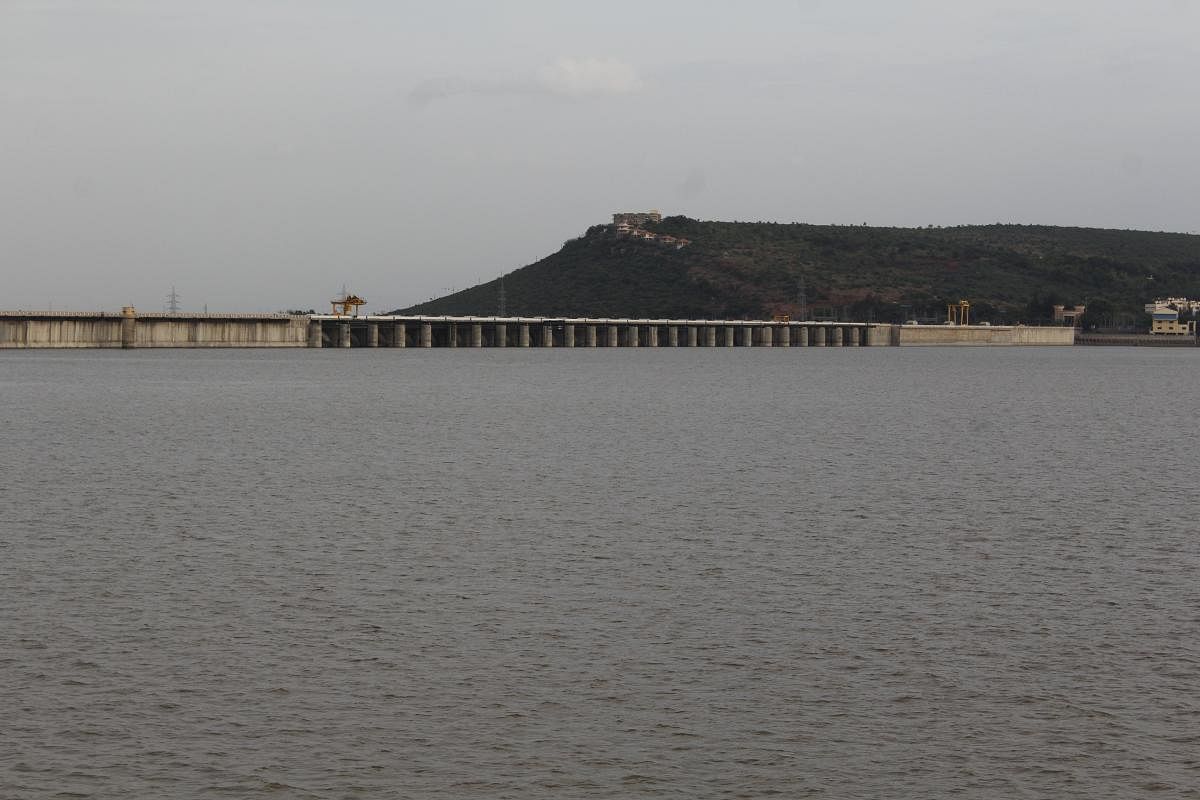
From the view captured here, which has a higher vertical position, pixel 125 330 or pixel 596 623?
pixel 125 330

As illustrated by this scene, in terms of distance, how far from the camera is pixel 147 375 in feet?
405

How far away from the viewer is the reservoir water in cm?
1616

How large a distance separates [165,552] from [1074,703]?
17.6 meters

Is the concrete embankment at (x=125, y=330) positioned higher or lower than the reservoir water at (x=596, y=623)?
higher

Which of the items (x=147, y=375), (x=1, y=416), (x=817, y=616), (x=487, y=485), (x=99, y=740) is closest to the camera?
(x=99, y=740)

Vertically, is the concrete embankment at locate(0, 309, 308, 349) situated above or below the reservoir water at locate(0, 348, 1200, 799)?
above

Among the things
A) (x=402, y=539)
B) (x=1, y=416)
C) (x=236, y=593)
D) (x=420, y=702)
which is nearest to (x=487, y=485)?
(x=402, y=539)

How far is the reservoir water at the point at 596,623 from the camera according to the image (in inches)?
636

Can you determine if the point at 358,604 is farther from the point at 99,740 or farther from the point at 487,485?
the point at 487,485

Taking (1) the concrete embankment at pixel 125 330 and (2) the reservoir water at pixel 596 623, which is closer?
(2) the reservoir water at pixel 596 623

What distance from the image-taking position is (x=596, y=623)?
2275cm

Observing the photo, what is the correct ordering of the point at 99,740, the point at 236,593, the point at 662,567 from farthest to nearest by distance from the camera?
the point at 662,567 < the point at 236,593 < the point at 99,740

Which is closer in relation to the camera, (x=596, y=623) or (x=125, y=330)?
(x=596, y=623)

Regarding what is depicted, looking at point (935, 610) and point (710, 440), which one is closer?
point (935, 610)
